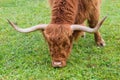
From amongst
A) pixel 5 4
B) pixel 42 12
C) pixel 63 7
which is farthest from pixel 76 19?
pixel 5 4

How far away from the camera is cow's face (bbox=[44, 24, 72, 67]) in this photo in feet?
17.0

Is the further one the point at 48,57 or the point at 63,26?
the point at 48,57

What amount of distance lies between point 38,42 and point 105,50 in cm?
152

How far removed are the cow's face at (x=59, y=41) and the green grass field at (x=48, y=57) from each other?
204mm

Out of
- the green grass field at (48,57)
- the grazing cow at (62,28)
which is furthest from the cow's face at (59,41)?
the green grass field at (48,57)

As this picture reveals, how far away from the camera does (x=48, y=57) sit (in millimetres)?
6008

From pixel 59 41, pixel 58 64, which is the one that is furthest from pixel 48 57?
pixel 59 41

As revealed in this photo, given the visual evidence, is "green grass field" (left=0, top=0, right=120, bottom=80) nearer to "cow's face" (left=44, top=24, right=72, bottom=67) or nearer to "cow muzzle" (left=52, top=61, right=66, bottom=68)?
"cow muzzle" (left=52, top=61, right=66, bottom=68)

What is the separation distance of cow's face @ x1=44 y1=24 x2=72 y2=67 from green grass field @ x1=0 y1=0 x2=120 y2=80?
20cm

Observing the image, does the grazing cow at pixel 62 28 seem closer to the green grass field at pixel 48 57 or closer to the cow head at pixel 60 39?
the cow head at pixel 60 39

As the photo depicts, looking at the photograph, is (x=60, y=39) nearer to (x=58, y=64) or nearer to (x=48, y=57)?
(x=58, y=64)

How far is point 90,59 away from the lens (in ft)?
A: 19.5

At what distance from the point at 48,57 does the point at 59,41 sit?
0.91m

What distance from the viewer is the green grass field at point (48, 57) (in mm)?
5277
